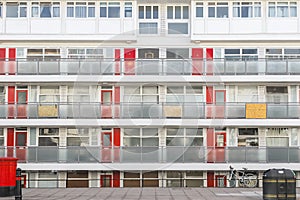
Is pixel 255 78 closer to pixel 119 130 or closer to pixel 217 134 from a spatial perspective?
pixel 217 134

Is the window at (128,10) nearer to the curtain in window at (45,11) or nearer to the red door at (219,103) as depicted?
the curtain in window at (45,11)

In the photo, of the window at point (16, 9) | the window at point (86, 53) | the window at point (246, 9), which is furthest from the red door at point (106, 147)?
the window at point (246, 9)

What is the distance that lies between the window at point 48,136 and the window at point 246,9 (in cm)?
1228

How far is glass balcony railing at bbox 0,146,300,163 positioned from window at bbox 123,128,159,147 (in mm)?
1234

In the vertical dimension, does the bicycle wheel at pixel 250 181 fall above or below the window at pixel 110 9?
below

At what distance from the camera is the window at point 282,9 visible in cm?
3612

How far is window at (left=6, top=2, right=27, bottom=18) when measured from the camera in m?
36.3

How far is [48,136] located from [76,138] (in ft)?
5.23

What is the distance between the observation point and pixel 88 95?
36.3 m

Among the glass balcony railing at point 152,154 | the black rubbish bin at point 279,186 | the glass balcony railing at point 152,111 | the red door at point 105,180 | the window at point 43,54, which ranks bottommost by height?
the red door at point 105,180

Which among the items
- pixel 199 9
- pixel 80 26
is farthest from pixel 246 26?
pixel 80 26

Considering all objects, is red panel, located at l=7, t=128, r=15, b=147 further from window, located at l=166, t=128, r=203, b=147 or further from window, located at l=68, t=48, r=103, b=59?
window, located at l=166, t=128, r=203, b=147

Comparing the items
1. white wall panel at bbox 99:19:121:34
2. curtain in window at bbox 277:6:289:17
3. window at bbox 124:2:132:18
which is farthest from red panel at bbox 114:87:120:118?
curtain in window at bbox 277:6:289:17

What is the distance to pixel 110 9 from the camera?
120ft
